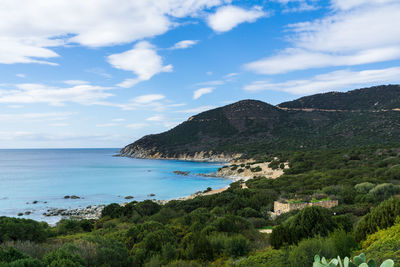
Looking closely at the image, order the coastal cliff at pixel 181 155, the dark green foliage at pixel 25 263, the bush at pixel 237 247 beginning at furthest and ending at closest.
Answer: the coastal cliff at pixel 181 155 → the bush at pixel 237 247 → the dark green foliage at pixel 25 263

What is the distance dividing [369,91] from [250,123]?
45.6 metres

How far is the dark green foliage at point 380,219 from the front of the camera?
6680mm

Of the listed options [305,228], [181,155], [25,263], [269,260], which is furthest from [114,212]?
[181,155]

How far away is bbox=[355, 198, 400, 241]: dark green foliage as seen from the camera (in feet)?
21.9

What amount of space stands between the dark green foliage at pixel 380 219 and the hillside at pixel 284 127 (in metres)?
56.6

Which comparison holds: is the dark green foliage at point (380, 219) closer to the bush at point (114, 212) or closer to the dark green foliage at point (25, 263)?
the dark green foliage at point (25, 263)

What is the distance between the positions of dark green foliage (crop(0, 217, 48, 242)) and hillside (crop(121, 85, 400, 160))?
59.7 meters

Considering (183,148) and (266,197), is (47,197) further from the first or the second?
(183,148)

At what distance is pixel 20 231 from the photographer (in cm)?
949

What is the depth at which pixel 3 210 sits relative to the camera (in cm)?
2734

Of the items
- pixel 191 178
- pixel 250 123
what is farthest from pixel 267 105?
pixel 191 178

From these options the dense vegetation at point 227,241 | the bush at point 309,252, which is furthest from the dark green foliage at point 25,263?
the bush at point 309,252

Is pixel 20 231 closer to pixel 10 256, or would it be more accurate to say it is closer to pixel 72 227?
pixel 10 256

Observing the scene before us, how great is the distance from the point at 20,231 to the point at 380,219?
11.4 m
